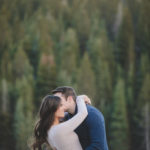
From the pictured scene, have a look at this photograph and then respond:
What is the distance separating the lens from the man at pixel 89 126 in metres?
3.56

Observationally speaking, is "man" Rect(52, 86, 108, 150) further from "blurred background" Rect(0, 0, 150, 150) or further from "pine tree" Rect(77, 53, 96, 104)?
"pine tree" Rect(77, 53, 96, 104)

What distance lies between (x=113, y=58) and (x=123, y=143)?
31.7m

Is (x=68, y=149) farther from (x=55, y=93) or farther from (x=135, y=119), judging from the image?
(x=135, y=119)

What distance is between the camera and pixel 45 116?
12.6ft

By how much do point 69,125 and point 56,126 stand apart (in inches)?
5.6

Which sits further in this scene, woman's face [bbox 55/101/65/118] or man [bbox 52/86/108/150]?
woman's face [bbox 55/101/65/118]

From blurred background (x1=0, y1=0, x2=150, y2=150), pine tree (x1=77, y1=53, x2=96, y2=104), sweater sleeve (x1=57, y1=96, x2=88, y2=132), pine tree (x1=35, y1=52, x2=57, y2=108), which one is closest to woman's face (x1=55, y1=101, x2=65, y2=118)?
sweater sleeve (x1=57, y1=96, x2=88, y2=132)

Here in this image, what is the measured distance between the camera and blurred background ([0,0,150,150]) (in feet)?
146

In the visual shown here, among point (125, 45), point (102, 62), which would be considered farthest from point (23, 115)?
point (125, 45)

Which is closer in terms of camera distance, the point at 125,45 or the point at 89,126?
the point at 89,126

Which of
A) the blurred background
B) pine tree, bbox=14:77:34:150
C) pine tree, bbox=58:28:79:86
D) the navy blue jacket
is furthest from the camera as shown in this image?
pine tree, bbox=58:28:79:86

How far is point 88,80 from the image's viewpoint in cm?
5462

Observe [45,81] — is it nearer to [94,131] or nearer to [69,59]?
[69,59]

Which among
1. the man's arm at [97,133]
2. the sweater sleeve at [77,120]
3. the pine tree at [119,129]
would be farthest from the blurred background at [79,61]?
the man's arm at [97,133]
